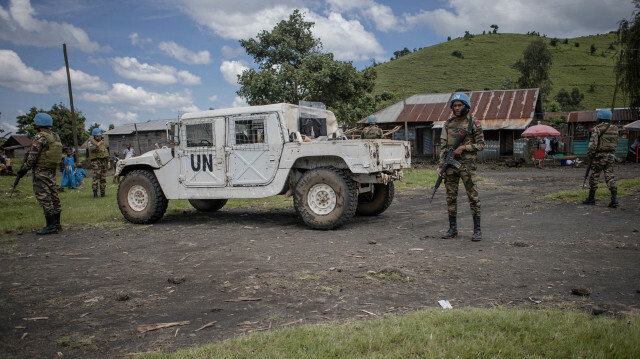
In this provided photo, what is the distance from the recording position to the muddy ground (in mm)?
3291

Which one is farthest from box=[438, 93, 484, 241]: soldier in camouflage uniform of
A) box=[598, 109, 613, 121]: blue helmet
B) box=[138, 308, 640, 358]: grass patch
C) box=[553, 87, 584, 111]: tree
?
box=[553, 87, 584, 111]: tree

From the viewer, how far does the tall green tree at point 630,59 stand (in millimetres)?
24656

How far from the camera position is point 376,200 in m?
8.33

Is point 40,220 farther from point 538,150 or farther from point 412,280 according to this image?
point 538,150

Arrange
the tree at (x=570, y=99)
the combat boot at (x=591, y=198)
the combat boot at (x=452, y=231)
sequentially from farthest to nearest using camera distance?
the tree at (x=570, y=99), the combat boot at (x=591, y=198), the combat boot at (x=452, y=231)

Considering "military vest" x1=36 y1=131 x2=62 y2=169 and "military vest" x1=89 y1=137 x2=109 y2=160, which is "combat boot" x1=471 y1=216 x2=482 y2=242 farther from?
"military vest" x1=89 y1=137 x2=109 y2=160

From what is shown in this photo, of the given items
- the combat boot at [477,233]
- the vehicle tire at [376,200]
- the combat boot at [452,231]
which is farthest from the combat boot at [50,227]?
the combat boot at [477,233]

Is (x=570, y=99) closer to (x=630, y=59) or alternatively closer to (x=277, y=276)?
(x=630, y=59)

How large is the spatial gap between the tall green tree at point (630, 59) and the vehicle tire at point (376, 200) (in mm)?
23942

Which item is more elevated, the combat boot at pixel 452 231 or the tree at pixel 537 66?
the tree at pixel 537 66

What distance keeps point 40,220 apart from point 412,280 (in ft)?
26.2

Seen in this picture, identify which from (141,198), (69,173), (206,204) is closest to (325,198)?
(206,204)

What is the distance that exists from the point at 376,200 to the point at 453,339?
561 cm

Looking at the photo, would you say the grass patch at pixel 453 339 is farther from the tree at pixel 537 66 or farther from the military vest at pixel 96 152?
the tree at pixel 537 66
